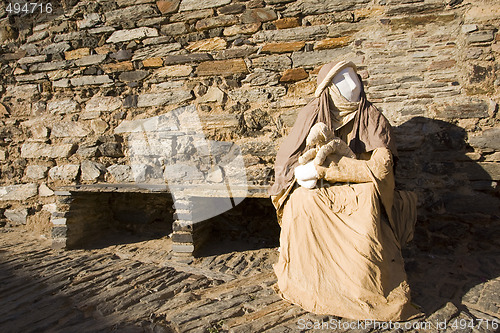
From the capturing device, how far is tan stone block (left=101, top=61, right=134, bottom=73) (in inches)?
150

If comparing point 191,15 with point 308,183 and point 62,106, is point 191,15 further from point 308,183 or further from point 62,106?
point 308,183

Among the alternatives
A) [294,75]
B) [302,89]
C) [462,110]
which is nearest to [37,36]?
[294,75]

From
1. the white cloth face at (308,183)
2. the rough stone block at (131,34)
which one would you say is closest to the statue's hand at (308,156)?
the white cloth face at (308,183)

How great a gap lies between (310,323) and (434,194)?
1.86 m

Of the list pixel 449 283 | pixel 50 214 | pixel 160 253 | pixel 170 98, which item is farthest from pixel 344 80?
pixel 50 214

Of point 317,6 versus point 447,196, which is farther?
point 317,6

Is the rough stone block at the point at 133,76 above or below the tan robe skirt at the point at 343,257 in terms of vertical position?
above

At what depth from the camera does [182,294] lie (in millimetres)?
2426

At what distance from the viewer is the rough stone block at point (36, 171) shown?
3943mm

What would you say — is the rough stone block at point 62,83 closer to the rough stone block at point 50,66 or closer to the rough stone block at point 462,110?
the rough stone block at point 50,66

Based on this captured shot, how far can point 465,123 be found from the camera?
301cm

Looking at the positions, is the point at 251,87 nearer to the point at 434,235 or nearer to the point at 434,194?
the point at 434,194

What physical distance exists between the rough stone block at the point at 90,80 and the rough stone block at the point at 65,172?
0.96 m

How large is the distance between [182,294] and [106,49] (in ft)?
A: 9.61
